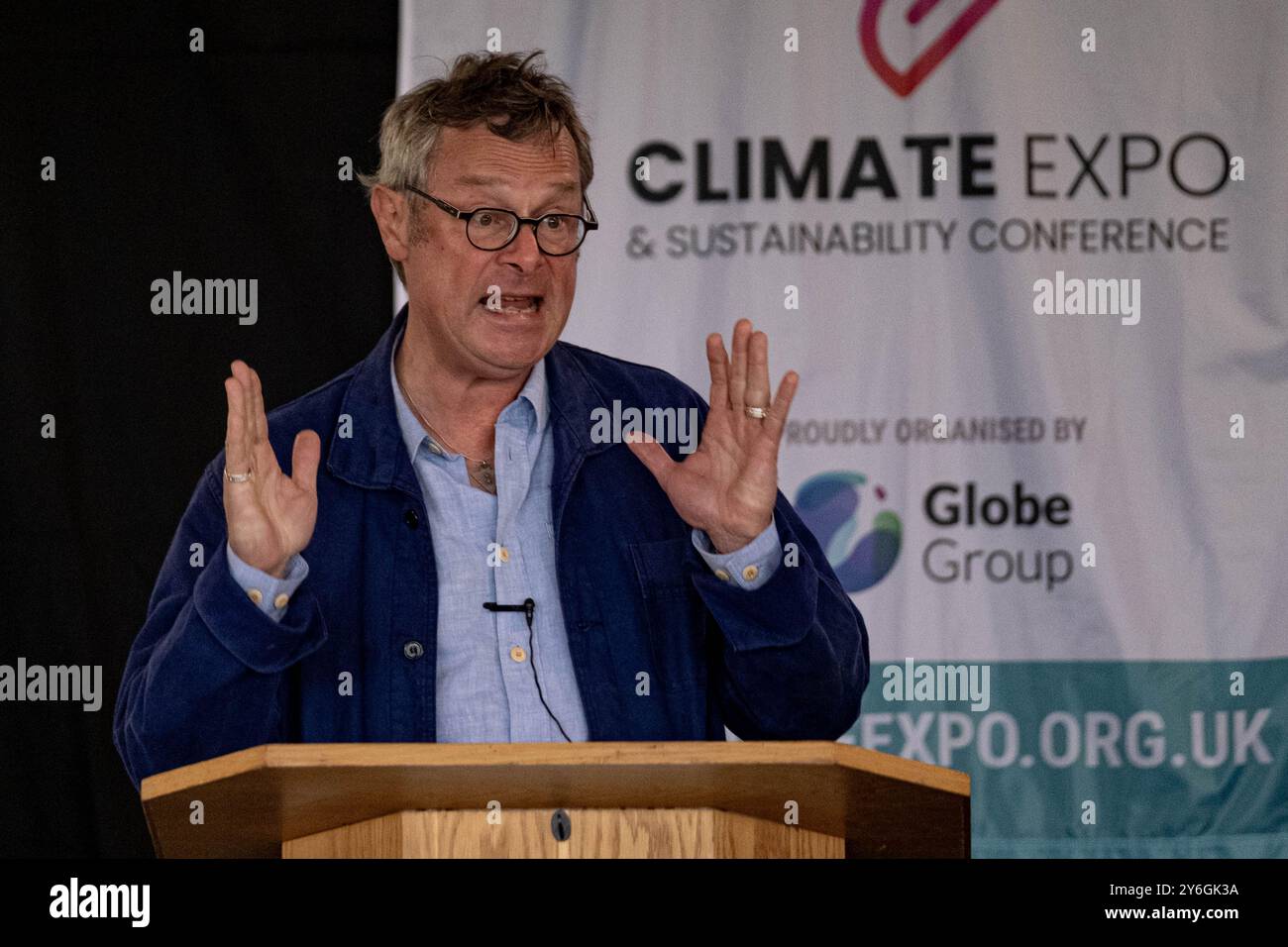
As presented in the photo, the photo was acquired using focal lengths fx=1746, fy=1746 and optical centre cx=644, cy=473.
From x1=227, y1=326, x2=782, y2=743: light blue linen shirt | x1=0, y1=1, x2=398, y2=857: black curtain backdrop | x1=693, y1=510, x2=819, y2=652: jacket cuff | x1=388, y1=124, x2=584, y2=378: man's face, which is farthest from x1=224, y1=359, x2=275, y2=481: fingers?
x1=0, y1=1, x2=398, y2=857: black curtain backdrop

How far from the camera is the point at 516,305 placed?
2.96 metres

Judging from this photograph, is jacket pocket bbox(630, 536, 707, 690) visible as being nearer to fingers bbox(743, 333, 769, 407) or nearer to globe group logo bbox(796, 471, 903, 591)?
fingers bbox(743, 333, 769, 407)

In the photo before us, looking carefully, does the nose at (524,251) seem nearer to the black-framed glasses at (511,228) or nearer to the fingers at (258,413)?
the black-framed glasses at (511,228)

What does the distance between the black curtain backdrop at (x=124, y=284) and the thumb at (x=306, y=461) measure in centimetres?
167

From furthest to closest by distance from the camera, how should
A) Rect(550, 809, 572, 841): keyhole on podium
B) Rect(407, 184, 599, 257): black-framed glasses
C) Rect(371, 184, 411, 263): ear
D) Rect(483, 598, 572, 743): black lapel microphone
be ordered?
Rect(371, 184, 411, 263): ear → Rect(407, 184, 599, 257): black-framed glasses → Rect(483, 598, 572, 743): black lapel microphone → Rect(550, 809, 572, 841): keyhole on podium

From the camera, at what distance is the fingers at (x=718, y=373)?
103 inches

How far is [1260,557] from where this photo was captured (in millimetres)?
3971

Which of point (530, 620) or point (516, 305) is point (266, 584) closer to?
point (530, 620)

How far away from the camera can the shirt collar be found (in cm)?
294

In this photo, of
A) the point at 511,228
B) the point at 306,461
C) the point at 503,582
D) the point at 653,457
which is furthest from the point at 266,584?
the point at 511,228

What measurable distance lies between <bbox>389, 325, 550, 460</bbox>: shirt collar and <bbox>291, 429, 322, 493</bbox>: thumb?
1.27 ft

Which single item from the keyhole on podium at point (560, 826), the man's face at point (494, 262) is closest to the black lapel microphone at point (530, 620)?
the man's face at point (494, 262)
